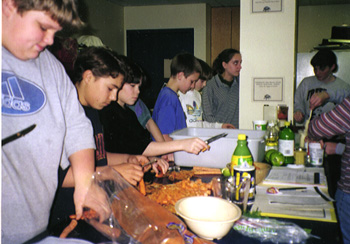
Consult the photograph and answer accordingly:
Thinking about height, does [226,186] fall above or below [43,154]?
below

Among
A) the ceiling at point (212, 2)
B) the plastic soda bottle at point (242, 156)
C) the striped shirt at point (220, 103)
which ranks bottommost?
the plastic soda bottle at point (242, 156)

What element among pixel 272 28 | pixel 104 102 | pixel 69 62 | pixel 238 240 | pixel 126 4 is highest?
pixel 126 4

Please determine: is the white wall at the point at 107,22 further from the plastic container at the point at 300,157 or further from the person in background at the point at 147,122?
the plastic container at the point at 300,157

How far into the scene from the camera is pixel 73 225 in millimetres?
949

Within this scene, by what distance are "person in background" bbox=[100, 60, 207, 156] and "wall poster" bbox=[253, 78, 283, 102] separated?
1.06m

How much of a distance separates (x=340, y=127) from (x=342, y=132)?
47mm

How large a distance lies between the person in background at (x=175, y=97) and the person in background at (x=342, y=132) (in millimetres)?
971

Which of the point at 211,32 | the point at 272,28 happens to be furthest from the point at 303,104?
the point at 211,32

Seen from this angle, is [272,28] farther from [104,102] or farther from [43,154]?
[43,154]

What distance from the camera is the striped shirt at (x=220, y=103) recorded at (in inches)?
129

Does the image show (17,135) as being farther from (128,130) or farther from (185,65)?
(185,65)

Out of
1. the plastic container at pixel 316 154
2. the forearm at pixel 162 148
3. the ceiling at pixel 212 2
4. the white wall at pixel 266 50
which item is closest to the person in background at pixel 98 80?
the forearm at pixel 162 148

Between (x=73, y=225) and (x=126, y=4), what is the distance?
15.7ft

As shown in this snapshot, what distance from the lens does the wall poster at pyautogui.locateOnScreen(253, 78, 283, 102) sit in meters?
2.59
